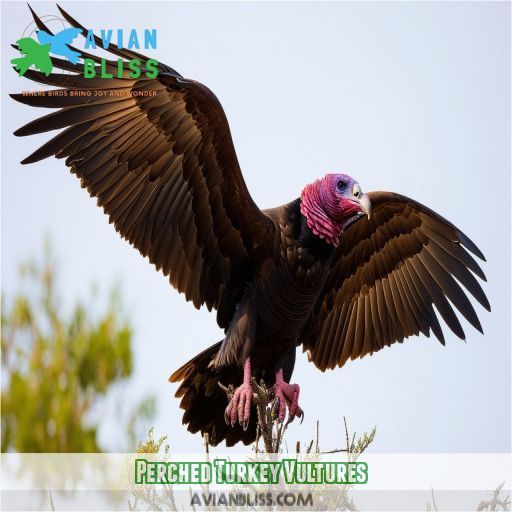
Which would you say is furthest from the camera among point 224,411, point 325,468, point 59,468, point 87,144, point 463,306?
point 59,468

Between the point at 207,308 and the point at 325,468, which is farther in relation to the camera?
the point at 207,308

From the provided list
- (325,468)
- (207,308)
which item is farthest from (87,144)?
(325,468)

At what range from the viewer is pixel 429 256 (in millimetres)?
6785

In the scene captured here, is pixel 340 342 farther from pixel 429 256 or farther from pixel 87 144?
pixel 87 144

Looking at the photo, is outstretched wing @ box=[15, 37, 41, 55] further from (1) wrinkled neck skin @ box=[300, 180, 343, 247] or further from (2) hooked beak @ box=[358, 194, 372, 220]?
(2) hooked beak @ box=[358, 194, 372, 220]

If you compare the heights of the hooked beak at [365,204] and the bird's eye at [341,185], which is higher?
the bird's eye at [341,185]

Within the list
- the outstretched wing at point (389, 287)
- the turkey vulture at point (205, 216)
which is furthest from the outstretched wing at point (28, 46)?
the outstretched wing at point (389, 287)

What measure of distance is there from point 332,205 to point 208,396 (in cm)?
141

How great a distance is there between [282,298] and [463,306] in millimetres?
1650

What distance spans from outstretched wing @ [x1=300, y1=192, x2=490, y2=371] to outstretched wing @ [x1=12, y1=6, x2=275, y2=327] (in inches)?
39.8

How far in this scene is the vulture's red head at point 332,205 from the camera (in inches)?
228

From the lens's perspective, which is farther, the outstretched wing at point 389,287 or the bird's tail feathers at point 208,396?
the outstretched wing at point 389,287

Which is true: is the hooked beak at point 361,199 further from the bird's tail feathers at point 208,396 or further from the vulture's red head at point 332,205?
the bird's tail feathers at point 208,396

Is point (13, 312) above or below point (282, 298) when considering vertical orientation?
above
